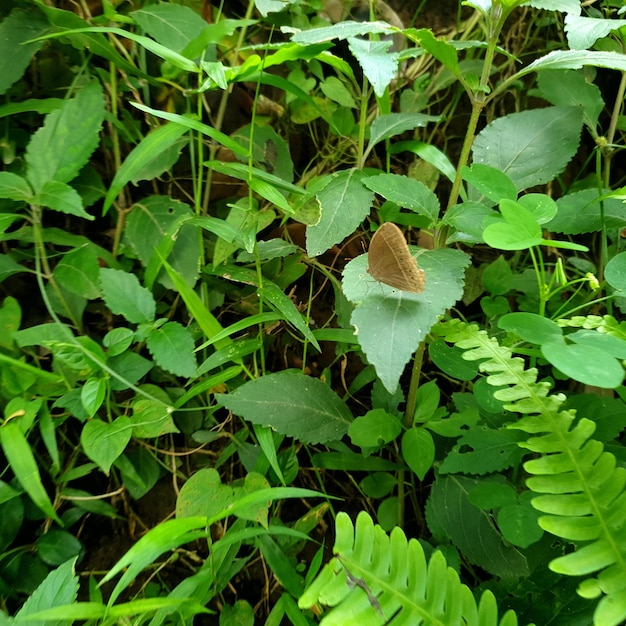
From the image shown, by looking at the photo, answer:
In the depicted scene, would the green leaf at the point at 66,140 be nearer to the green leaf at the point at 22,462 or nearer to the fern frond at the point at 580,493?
the green leaf at the point at 22,462

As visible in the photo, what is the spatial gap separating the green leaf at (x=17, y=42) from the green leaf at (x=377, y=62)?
0.83 meters

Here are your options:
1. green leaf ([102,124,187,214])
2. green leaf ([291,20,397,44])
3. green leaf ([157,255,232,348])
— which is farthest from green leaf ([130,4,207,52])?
green leaf ([157,255,232,348])

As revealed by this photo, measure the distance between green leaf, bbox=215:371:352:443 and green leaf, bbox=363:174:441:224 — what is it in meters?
0.44

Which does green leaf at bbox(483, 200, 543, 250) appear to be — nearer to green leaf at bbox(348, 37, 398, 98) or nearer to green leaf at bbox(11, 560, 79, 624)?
green leaf at bbox(348, 37, 398, 98)

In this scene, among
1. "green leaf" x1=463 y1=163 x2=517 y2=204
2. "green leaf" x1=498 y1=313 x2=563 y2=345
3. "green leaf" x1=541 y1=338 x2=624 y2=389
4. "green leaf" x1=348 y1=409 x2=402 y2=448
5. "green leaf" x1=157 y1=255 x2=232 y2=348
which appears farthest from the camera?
"green leaf" x1=157 y1=255 x2=232 y2=348

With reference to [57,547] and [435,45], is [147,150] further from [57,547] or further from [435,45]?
[57,547]

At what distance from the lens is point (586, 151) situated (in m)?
1.54

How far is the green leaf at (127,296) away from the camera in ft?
3.61

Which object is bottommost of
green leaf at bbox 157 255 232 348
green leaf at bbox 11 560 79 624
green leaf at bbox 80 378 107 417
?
green leaf at bbox 11 560 79 624

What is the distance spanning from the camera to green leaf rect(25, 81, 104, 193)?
1.11 meters

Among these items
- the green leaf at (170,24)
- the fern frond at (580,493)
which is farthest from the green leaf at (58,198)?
the fern frond at (580,493)

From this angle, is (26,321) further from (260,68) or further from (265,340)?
(260,68)

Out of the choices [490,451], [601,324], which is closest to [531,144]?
[601,324]

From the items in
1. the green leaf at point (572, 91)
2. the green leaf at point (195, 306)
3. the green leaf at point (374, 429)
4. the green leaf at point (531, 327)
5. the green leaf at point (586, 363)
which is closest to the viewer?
the green leaf at point (586, 363)
